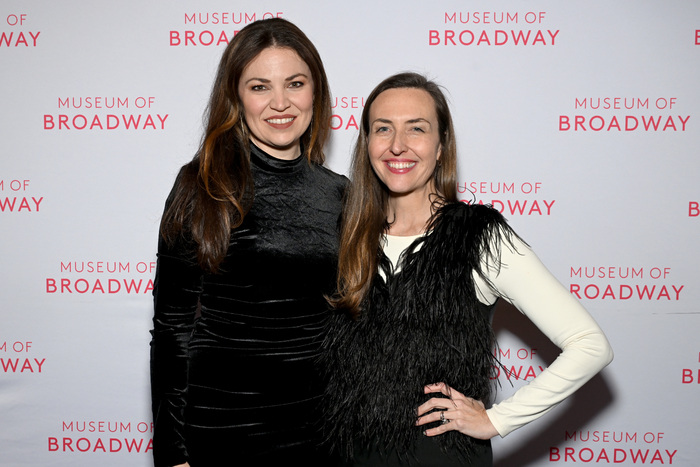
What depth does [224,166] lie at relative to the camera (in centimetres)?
160

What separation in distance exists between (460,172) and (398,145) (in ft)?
2.88

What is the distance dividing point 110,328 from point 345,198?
133 cm

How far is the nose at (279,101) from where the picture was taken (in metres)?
1.61

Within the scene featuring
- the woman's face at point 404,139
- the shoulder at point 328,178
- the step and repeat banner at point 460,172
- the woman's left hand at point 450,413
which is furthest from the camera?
the step and repeat banner at point 460,172

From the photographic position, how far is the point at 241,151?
167 centimetres

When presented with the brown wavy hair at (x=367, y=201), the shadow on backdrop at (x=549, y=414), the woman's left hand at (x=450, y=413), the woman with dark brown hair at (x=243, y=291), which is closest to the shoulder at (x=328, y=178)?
the brown wavy hair at (x=367, y=201)

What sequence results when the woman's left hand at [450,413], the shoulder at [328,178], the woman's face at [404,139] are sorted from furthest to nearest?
1. the shoulder at [328,178]
2. the woman's face at [404,139]
3. the woman's left hand at [450,413]

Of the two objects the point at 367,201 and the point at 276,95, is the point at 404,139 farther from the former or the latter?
the point at 276,95

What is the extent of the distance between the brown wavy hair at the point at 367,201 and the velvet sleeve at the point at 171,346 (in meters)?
0.40

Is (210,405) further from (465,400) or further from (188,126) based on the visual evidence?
(188,126)

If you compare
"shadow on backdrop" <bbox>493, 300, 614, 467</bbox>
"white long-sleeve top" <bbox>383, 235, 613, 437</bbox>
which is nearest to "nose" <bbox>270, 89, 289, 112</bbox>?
"white long-sleeve top" <bbox>383, 235, 613, 437</bbox>

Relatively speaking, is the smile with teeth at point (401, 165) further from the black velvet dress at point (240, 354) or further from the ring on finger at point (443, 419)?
the ring on finger at point (443, 419)

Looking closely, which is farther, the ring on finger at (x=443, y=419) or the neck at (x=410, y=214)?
the neck at (x=410, y=214)

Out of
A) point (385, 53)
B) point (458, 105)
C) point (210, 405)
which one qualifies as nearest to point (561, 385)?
point (210, 405)
